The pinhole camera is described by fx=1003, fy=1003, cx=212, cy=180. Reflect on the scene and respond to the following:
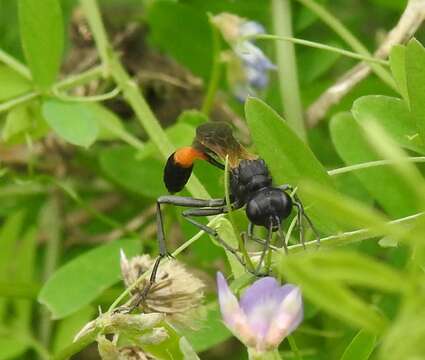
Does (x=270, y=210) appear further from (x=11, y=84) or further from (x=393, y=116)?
(x=11, y=84)

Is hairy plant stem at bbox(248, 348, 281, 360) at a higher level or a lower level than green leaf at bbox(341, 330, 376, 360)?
higher

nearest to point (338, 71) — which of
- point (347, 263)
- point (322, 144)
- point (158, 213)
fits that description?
point (322, 144)

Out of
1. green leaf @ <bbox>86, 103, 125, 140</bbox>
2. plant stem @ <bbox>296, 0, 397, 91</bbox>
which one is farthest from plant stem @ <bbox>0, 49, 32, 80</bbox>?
plant stem @ <bbox>296, 0, 397, 91</bbox>

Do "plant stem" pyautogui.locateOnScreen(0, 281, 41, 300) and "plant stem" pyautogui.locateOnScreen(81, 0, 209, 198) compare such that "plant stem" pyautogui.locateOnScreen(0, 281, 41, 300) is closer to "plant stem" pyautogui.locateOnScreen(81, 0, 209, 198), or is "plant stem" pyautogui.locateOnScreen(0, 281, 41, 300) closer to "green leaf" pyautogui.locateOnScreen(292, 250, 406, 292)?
"plant stem" pyautogui.locateOnScreen(81, 0, 209, 198)

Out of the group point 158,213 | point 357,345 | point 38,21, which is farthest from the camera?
point 38,21

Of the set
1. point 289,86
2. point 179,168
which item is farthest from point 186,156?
point 289,86

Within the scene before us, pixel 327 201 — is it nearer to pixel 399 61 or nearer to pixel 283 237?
pixel 283 237
